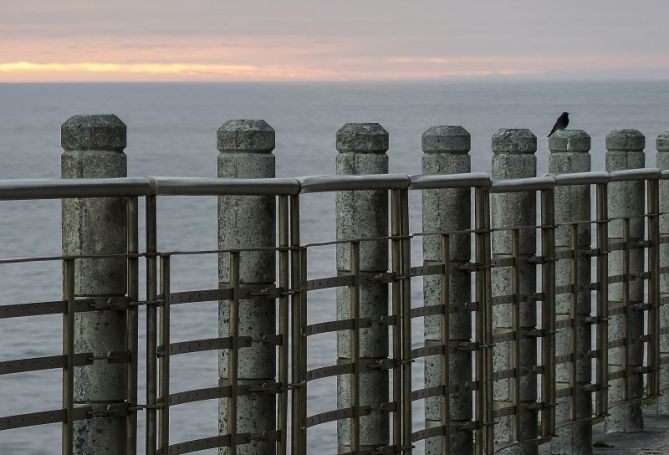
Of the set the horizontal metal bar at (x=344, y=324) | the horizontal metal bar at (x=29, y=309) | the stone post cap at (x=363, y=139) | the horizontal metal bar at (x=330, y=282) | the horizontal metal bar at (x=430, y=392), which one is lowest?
the horizontal metal bar at (x=430, y=392)

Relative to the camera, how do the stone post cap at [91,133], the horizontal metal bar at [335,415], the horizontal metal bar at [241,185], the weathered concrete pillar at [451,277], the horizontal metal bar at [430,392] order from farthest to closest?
1. the weathered concrete pillar at [451,277]
2. the horizontal metal bar at [430,392]
3. the horizontal metal bar at [335,415]
4. the stone post cap at [91,133]
5. the horizontal metal bar at [241,185]

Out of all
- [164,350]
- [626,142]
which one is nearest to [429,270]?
→ [164,350]

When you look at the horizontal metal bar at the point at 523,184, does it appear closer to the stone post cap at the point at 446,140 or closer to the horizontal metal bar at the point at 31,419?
the stone post cap at the point at 446,140

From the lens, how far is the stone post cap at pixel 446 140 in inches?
388

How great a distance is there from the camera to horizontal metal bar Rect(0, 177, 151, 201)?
673 centimetres

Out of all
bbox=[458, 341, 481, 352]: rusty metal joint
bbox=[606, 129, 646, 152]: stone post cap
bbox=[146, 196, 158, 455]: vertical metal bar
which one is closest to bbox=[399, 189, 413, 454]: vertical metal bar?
bbox=[458, 341, 481, 352]: rusty metal joint

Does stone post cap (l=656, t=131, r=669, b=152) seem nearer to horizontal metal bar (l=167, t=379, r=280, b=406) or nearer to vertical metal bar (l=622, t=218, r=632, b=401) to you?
vertical metal bar (l=622, t=218, r=632, b=401)

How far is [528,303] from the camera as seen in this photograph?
34.2 ft

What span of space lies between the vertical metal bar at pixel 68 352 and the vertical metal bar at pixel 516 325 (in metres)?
3.69

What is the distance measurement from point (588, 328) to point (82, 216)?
482 cm

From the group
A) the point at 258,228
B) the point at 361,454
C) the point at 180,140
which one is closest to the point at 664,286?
the point at 361,454

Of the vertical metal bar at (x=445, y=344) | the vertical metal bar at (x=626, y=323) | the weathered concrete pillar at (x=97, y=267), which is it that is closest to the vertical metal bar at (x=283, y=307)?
the weathered concrete pillar at (x=97, y=267)

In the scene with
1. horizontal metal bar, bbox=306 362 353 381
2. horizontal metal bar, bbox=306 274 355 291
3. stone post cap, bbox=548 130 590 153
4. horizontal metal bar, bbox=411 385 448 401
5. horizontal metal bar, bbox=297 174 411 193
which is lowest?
horizontal metal bar, bbox=411 385 448 401

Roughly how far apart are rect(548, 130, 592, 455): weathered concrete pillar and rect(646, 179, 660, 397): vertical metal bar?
1.10m
